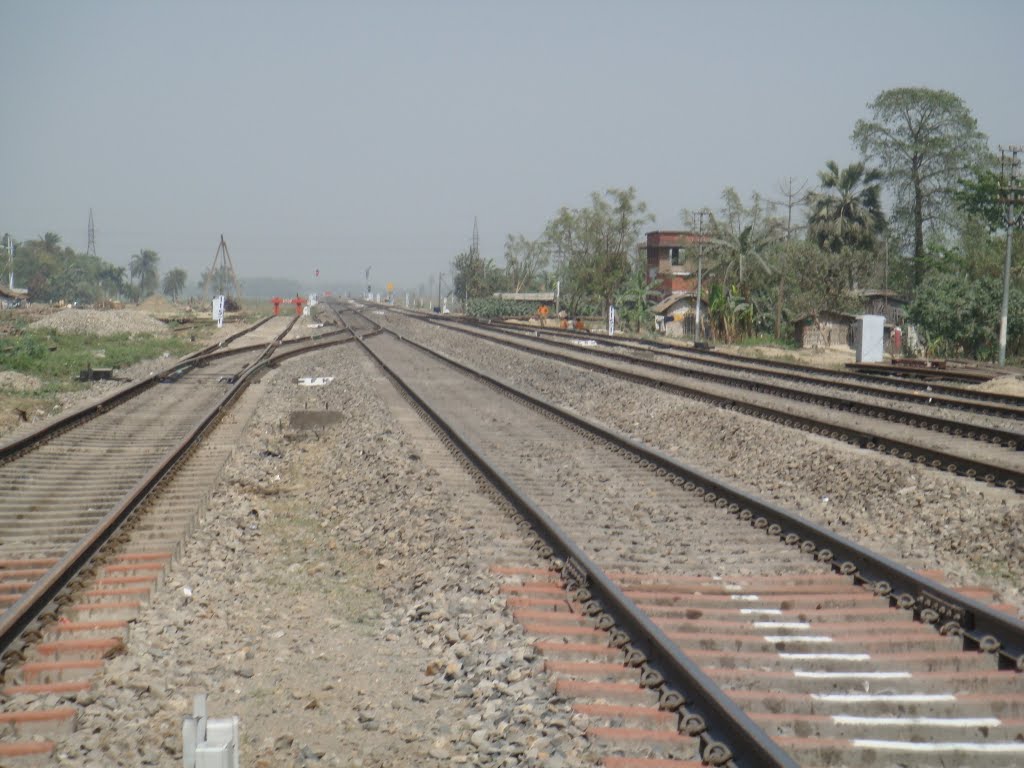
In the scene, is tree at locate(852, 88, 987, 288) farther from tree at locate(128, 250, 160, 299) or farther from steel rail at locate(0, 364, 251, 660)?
tree at locate(128, 250, 160, 299)

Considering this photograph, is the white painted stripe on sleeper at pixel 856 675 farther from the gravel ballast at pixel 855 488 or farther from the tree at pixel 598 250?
the tree at pixel 598 250

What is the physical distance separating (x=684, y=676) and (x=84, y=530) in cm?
582

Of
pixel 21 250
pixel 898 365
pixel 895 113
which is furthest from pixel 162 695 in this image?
pixel 21 250

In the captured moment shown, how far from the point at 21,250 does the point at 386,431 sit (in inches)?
6064

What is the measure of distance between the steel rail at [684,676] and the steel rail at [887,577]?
171 cm

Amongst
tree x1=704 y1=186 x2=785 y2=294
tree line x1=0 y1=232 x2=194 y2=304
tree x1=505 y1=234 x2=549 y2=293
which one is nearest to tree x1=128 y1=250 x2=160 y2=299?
tree line x1=0 y1=232 x2=194 y2=304

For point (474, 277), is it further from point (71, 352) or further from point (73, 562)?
point (73, 562)

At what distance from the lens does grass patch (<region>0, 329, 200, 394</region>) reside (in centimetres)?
2527

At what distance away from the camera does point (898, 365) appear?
28969mm

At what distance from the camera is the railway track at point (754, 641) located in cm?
459

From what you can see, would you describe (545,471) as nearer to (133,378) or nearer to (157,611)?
(157,611)

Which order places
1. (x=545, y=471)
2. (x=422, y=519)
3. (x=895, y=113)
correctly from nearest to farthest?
(x=422, y=519) → (x=545, y=471) → (x=895, y=113)

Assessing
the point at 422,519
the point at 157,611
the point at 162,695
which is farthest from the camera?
the point at 422,519

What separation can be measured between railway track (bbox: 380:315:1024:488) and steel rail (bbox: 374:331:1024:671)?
2.92m
